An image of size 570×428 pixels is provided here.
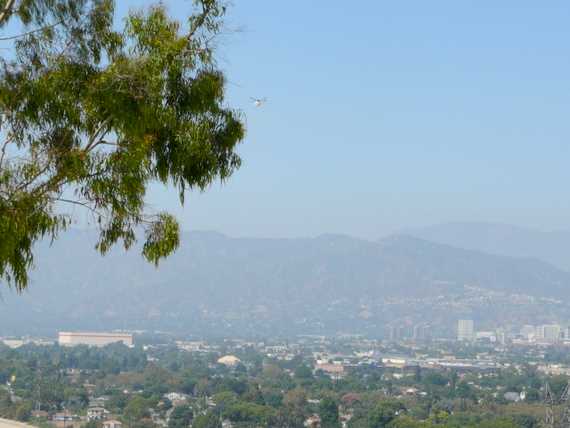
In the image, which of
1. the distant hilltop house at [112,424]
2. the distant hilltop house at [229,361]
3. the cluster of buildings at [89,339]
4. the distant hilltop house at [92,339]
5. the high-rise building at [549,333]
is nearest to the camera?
the distant hilltop house at [112,424]

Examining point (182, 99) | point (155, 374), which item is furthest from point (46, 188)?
point (155, 374)

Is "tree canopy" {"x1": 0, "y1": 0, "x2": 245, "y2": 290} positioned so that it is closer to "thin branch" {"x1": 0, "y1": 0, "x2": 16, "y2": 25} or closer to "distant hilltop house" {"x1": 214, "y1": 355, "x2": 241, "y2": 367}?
"thin branch" {"x1": 0, "y1": 0, "x2": 16, "y2": 25}

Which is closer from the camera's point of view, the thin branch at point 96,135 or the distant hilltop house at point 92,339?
the thin branch at point 96,135

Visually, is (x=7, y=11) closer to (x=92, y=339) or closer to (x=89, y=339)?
(x=89, y=339)

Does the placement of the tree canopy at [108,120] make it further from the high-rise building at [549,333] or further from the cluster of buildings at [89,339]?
the high-rise building at [549,333]

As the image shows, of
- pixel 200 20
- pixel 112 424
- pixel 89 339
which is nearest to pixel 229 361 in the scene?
pixel 89 339

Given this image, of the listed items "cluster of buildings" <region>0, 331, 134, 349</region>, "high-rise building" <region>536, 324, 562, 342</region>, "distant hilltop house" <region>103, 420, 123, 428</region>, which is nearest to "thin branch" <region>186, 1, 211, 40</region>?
"distant hilltop house" <region>103, 420, 123, 428</region>

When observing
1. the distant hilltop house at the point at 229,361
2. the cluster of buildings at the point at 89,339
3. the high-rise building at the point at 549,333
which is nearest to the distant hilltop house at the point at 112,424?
the distant hilltop house at the point at 229,361

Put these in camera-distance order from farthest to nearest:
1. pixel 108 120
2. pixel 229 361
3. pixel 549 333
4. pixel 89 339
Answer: pixel 549 333, pixel 89 339, pixel 229 361, pixel 108 120

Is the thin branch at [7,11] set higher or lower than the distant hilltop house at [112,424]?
higher
